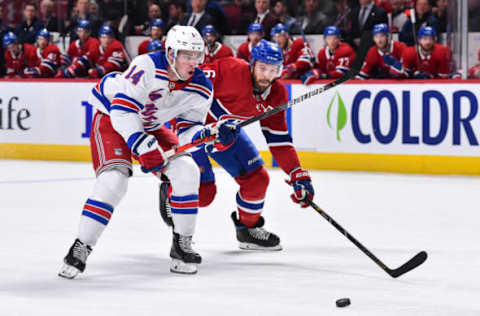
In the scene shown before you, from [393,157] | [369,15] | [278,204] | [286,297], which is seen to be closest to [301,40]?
[369,15]

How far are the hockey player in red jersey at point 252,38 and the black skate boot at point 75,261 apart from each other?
651 cm

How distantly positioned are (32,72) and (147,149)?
7.86m

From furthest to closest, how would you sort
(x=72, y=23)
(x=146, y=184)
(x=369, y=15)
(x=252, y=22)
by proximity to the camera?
(x=72, y=23) → (x=252, y=22) → (x=369, y=15) → (x=146, y=184)

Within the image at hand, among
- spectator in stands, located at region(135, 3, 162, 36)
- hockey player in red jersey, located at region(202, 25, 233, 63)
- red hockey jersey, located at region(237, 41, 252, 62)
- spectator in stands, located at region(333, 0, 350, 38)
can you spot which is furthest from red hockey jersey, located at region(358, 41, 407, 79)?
spectator in stands, located at region(135, 3, 162, 36)

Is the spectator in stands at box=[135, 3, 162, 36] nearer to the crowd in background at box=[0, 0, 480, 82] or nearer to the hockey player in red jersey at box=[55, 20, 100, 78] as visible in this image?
the crowd in background at box=[0, 0, 480, 82]

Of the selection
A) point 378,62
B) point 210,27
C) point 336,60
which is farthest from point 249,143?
point 210,27

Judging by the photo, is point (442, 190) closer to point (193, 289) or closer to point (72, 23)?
point (193, 289)

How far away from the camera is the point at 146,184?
8258 millimetres

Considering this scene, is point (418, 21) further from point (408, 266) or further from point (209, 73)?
point (408, 266)

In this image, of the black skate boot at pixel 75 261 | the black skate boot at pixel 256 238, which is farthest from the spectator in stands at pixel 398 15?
the black skate boot at pixel 75 261

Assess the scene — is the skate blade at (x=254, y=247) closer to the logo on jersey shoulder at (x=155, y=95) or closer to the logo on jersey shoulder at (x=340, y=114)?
the logo on jersey shoulder at (x=155, y=95)

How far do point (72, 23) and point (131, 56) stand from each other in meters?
0.94

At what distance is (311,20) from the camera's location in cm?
1073

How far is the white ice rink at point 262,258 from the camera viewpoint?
3662mm
